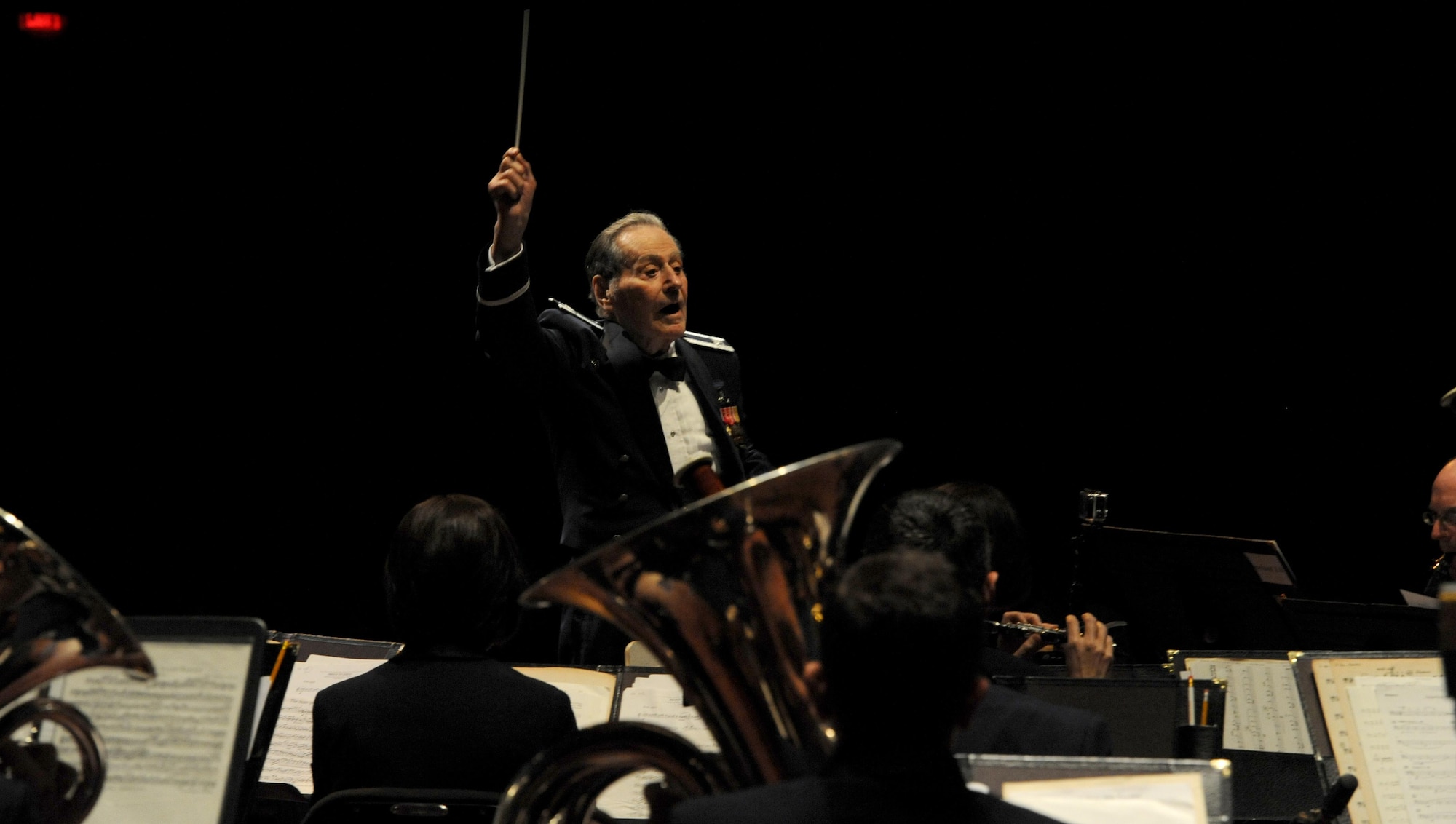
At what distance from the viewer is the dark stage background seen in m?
4.87

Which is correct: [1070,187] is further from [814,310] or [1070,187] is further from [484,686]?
[484,686]

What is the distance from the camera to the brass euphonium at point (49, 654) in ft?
5.22

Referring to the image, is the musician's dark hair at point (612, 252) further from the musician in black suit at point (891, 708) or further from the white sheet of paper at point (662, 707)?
the musician in black suit at point (891, 708)

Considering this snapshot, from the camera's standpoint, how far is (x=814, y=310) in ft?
17.0

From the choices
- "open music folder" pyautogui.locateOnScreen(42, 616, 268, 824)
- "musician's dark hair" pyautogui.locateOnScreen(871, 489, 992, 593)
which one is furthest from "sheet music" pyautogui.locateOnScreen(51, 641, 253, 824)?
"musician's dark hair" pyautogui.locateOnScreen(871, 489, 992, 593)

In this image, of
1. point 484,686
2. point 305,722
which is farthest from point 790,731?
point 305,722

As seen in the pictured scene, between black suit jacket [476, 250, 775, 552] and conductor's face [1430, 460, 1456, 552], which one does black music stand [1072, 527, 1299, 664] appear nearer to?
conductor's face [1430, 460, 1456, 552]

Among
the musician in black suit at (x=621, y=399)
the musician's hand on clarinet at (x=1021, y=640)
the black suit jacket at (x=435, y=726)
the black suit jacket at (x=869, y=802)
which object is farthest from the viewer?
the musician in black suit at (x=621, y=399)

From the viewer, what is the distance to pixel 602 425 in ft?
11.0

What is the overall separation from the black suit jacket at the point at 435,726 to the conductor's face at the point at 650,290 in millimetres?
1365

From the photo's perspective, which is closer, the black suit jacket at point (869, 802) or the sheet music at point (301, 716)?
the black suit jacket at point (869, 802)

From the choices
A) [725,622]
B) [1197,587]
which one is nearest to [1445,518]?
[1197,587]

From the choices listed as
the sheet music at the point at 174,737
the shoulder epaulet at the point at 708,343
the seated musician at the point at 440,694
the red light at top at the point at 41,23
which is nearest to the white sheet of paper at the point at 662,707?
the seated musician at the point at 440,694

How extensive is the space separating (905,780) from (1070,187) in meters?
4.07
